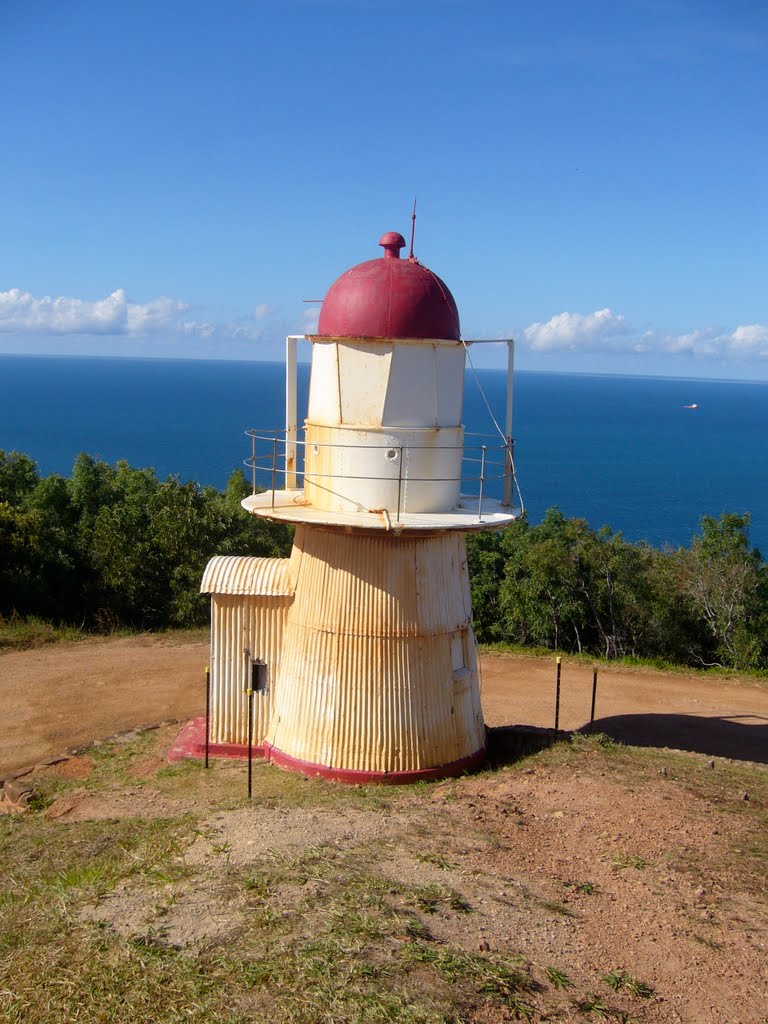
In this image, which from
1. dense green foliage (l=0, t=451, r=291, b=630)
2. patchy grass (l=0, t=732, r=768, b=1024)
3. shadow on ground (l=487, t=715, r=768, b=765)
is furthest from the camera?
dense green foliage (l=0, t=451, r=291, b=630)

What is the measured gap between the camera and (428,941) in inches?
279

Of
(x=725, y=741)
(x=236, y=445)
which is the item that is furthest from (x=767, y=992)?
(x=236, y=445)

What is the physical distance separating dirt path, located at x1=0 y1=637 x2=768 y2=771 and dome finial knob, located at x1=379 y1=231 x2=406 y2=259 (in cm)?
894

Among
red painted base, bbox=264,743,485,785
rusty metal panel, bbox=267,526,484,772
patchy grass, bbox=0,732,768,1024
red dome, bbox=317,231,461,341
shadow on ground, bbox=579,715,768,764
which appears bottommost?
shadow on ground, bbox=579,715,768,764

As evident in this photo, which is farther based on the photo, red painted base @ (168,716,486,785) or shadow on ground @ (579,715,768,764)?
shadow on ground @ (579,715,768,764)

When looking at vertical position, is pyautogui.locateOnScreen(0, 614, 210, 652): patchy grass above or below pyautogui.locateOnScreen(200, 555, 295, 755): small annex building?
below

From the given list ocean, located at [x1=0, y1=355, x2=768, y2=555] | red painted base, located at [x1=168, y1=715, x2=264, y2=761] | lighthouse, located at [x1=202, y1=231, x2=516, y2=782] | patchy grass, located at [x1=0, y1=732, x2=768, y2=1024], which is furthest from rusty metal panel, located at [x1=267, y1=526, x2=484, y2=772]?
ocean, located at [x1=0, y1=355, x2=768, y2=555]

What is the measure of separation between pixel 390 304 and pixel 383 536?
3.21 m

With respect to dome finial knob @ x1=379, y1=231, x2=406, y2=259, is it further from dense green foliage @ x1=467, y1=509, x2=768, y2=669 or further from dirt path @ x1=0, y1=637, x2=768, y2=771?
dense green foliage @ x1=467, y1=509, x2=768, y2=669

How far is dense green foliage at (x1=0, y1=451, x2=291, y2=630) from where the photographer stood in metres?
24.3

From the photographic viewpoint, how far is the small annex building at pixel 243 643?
13500mm

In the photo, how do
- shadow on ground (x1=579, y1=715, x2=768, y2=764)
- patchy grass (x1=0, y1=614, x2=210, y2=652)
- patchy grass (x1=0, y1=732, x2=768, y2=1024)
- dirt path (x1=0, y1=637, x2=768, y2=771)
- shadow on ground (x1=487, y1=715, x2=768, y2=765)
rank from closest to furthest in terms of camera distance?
patchy grass (x1=0, y1=732, x2=768, y2=1024) < shadow on ground (x1=487, y1=715, x2=768, y2=765) < shadow on ground (x1=579, y1=715, x2=768, y2=764) < dirt path (x1=0, y1=637, x2=768, y2=771) < patchy grass (x1=0, y1=614, x2=210, y2=652)

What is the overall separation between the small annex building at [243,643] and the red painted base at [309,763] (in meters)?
0.05

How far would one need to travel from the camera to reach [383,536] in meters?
12.0
